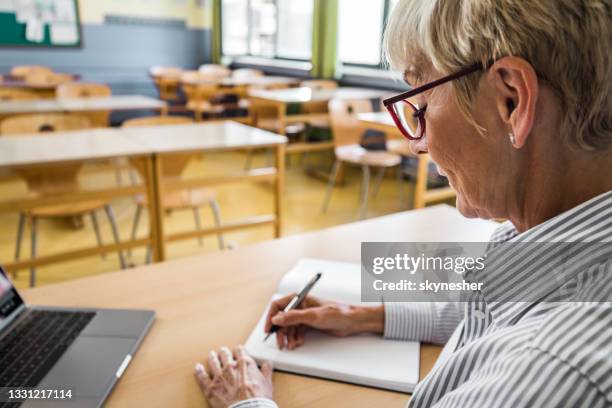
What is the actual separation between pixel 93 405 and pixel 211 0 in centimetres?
759

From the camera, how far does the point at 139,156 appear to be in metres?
2.41

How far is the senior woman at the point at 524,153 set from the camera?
445mm

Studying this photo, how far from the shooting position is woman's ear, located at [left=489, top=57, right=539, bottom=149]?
521 millimetres

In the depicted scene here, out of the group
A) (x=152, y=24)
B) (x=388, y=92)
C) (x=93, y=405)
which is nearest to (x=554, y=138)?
(x=93, y=405)

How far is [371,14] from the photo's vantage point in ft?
17.3

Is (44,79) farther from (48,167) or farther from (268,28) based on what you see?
(48,167)

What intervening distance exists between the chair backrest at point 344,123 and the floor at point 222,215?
0.57 m

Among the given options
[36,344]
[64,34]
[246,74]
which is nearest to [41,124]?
[36,344]

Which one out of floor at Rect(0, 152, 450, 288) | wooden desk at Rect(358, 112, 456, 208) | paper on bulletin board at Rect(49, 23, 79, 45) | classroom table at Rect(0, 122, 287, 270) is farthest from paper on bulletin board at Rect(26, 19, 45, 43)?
wooden desk at Rect(358, 112, 456, 208)

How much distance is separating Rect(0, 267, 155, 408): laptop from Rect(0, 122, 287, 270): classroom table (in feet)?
4.60

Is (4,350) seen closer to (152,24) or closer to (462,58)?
(462,58)

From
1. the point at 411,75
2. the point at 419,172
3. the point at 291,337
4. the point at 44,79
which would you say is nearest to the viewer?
the point at 411,75

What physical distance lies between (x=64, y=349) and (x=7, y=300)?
17 cm

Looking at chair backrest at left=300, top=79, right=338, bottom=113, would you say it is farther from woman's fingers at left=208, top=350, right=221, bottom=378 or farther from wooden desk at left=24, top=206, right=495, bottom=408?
woman's fingers at left=208, top=350, right=221, bottom=378
